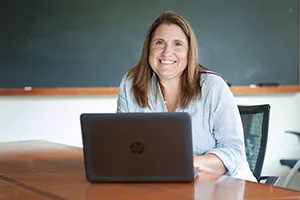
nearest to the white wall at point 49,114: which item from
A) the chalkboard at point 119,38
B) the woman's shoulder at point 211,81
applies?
the chalkboard at point 119,38

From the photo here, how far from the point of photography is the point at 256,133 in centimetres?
292

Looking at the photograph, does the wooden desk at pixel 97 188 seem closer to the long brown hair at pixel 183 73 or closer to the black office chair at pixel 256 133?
the long brown hair at pixel 183 73

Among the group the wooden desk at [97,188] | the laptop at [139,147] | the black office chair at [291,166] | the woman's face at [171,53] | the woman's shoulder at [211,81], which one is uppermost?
the woman's face at [171,53]

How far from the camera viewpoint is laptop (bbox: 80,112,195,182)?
1779mm

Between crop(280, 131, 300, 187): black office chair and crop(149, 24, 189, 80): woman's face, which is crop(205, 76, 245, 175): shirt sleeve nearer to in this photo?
crop(149, 24, 189, 80): woman's face

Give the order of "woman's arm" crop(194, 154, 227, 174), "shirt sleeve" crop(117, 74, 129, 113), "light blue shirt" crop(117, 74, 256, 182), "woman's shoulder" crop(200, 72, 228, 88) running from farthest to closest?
"shirt sleeve" crop(117, 74, 129, 113) → "woman's shoulder" crop(200, 72, 228, 88) → "light blue shirt" crop(117, 74, 256, 182) → "woman's arm" crop(194, 154, 227, 174)

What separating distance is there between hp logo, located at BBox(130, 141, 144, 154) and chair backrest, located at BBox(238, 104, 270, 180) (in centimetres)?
123

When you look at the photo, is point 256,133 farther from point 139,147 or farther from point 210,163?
point 139,147

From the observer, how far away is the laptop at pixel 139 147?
1.78 meters

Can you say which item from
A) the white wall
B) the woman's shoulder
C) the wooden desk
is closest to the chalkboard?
the white wall

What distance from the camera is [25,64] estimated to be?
3.77m

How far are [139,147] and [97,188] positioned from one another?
177 millimetres

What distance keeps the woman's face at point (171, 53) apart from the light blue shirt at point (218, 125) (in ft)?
0.36

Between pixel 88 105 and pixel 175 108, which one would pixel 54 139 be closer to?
pixel 88 105
